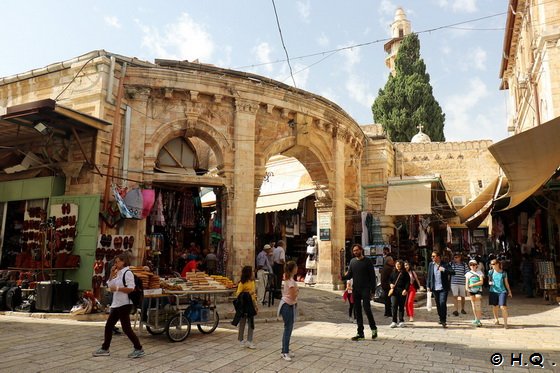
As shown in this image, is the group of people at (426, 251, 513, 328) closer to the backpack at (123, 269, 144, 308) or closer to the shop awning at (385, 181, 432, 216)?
the backpack at (123, 269, 144, 308)

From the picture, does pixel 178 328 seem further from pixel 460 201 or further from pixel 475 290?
pixel 460 201

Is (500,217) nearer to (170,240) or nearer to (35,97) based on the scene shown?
(170,240)

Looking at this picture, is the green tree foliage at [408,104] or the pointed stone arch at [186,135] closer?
the pointed stone arch at [186,135]

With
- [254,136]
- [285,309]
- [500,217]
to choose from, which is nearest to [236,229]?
[254,136]

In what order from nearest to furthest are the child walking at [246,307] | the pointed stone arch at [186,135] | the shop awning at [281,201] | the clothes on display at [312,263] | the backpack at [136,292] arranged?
the backpack at [136,292] < the child walking at [246,307] < the pointed stone arch at [186,135] < the clothes on display at [312,263] < the shop awning at [281,201]

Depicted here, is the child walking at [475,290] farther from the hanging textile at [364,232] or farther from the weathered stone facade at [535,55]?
the weathered stone facade at [535,55]

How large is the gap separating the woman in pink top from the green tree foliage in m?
28.5

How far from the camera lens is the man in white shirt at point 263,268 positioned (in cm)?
1022

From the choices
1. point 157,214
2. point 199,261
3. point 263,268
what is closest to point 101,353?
point 263,268

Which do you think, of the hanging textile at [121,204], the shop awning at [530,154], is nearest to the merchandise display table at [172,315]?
the hanging textile at [121,204]

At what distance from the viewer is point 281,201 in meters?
15.7

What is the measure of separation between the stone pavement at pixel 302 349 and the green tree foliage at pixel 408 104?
2601cm

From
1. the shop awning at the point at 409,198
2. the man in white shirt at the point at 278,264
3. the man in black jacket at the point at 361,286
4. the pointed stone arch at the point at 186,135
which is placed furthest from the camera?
the shop awning at the point at 409,198

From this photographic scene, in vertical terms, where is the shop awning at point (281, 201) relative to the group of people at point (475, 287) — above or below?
above
